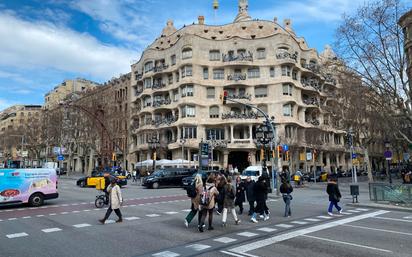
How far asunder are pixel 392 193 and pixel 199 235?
12019mm

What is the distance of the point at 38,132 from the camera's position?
64.5m

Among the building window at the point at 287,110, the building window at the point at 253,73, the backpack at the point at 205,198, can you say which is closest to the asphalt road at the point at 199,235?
the backpack at the point at 205,198

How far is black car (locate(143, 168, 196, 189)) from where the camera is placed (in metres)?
28.5

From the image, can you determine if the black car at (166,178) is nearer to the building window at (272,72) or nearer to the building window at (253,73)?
the building window at (253,73)

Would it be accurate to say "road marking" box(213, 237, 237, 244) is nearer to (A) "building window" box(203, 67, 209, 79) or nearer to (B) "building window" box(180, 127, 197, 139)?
(B) "building window" box(180, 127, 197, 139)

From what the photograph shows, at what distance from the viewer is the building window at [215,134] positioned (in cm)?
5080

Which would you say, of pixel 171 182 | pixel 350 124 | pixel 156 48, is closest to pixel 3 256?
pixel 171 182

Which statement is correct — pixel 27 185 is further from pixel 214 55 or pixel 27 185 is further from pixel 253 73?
pixel 253 73

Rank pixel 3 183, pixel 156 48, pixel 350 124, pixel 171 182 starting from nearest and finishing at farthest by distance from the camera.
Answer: pixel 3 183, pixel 171 182, pixel 350 124, pixel 156 48

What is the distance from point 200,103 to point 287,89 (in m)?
13.6

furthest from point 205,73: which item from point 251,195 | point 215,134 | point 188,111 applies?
point 251,195

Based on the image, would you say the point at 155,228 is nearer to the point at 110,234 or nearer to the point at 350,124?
the point at 110,234

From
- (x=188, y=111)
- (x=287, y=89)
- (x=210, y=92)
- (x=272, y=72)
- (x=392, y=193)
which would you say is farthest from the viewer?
(x=210, y=92)

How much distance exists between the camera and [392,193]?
16.7 metres
